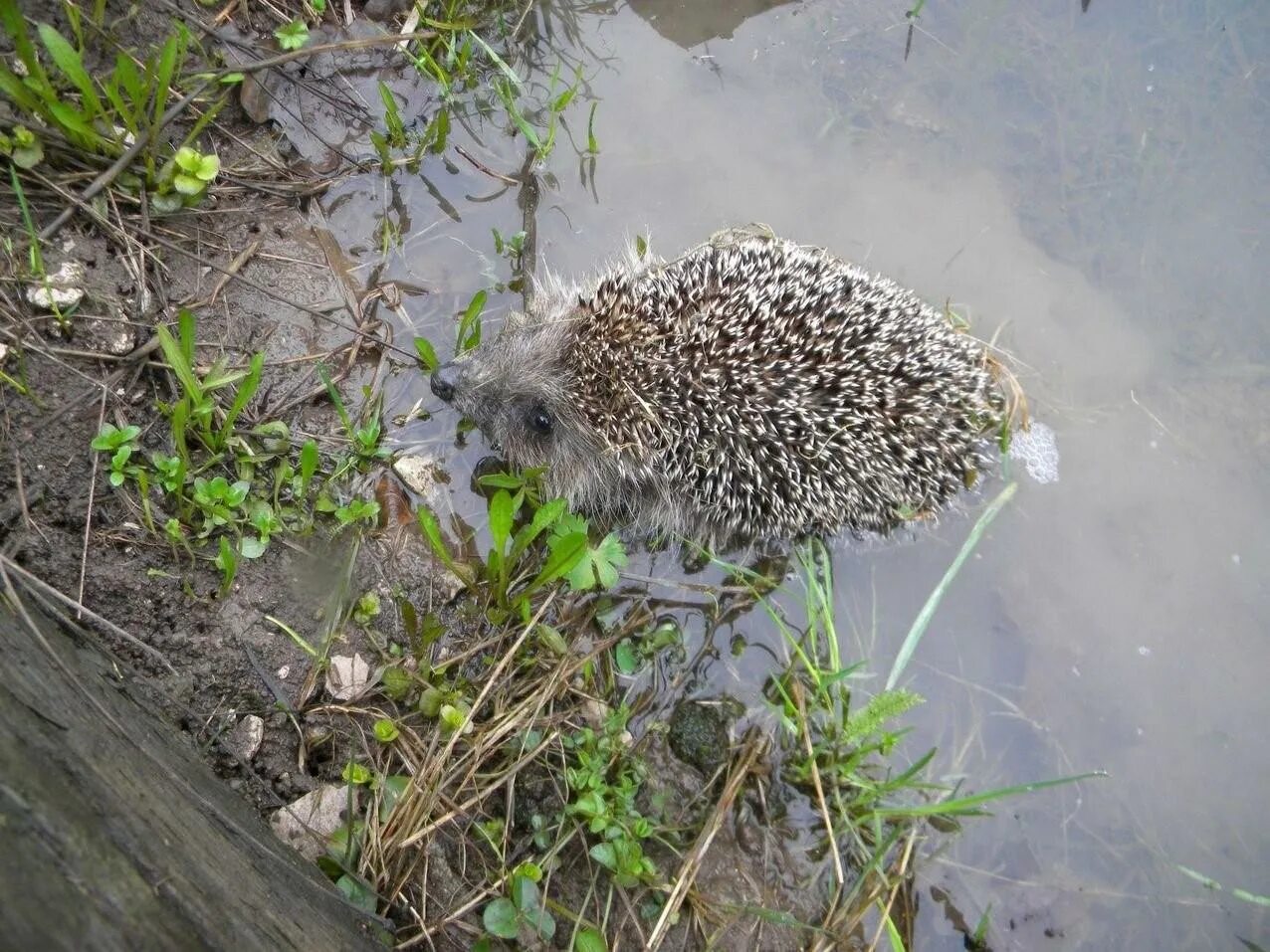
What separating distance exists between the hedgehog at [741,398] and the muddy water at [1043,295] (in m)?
0.42

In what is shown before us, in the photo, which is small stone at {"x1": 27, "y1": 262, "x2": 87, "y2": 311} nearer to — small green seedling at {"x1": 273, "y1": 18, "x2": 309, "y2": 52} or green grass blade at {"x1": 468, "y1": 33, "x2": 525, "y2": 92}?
small green seedling at {"x1": 273, "y1": 18, "x2": 309, "y2": 52}

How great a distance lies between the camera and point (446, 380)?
4332 mm

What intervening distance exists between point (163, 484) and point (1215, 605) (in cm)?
536

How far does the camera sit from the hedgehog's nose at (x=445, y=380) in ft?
14.2

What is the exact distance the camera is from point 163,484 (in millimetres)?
3420

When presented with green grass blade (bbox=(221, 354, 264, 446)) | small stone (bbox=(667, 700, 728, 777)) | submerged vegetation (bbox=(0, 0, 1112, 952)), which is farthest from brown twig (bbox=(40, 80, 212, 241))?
small stone (bbox=(667, 700, 728, 777))

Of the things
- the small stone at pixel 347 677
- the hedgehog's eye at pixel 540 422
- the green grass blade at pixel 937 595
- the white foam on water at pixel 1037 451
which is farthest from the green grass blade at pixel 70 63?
the white foam on water at pixel 1037 451

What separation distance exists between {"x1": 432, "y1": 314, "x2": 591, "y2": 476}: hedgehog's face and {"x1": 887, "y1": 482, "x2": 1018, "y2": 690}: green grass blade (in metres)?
2.02

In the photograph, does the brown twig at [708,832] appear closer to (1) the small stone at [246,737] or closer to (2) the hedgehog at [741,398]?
(2) the hedgehog at [741,398]

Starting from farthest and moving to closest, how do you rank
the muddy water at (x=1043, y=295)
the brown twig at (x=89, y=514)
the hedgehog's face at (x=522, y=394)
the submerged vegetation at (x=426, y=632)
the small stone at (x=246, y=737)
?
the hedgehog's face at (x=522, y=394)
the muddy water at (x=1043, y=295)
the submerged vegetation at (x=426, y=632)
the small stone at (x=246, y=737)
the brown twig at (x=89, y=514)

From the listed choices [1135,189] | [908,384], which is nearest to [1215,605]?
[908,384]

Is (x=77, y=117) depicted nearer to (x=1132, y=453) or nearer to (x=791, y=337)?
(x=791, y=337)

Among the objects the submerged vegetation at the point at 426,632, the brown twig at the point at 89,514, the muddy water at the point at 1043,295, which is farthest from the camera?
the muddy water at the point at 1043,295

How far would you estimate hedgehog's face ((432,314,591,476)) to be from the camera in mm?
4434
